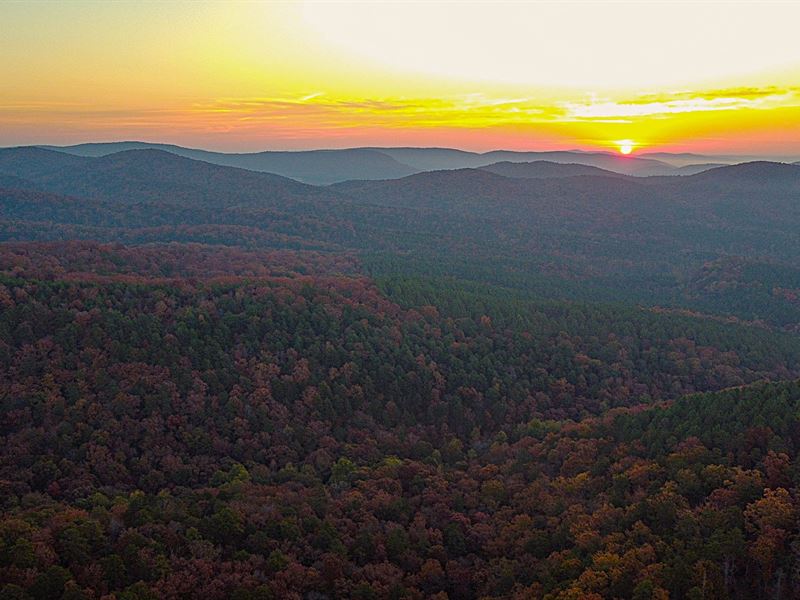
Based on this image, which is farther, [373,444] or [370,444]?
[373,444]

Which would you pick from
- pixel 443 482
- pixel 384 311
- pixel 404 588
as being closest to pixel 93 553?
pixel 404 588

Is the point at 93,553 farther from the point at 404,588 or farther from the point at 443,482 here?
the point at 443,482

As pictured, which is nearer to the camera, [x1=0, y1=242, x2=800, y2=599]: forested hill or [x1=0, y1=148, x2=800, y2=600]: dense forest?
[x1=0, y1=148, x2=800, y2=600]: dense forest

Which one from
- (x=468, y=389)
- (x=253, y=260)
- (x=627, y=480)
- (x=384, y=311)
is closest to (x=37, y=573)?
(x=627, y=480)

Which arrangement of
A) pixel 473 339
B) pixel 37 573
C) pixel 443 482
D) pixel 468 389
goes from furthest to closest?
pixel 473 339, pixel 468 389, pixel 443 482, pixel 37 573

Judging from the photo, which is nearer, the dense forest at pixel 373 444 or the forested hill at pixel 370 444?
the dense forest at pixel 373 444

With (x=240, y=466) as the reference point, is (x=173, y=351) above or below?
above

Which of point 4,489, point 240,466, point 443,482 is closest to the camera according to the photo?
point 4,489

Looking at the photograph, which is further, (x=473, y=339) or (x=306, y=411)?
(x=473, y=339)
